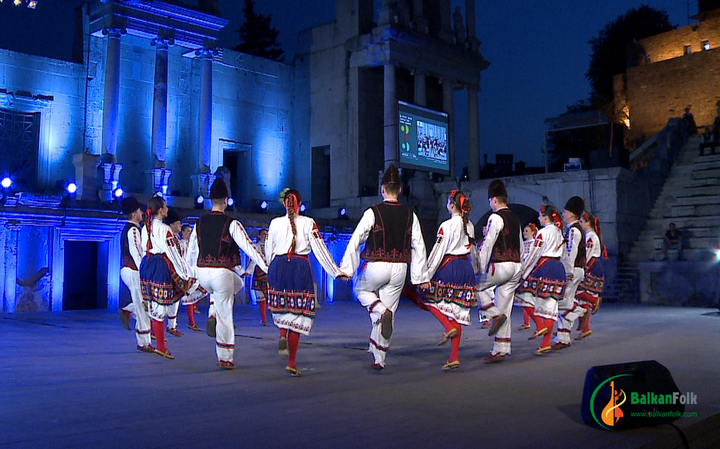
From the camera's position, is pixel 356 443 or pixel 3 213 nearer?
pixel 356 443

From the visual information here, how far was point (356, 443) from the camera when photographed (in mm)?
4469

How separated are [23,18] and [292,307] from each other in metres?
22.4

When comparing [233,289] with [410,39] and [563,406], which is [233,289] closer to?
[563,406]

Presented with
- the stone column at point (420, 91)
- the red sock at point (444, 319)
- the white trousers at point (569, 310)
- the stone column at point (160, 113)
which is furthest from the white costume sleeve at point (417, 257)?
the stone column at point (420, 91)

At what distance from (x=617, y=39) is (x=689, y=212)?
2910 centimetres

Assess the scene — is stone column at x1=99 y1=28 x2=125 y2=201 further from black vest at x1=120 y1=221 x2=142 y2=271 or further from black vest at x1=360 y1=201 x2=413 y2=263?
black vest at x1=360 y1=201 x2=413 y2=263

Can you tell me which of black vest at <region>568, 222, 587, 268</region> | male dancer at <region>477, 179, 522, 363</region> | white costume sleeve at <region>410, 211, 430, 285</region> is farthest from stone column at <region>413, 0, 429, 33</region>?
white costume sleeve at <region>410, 211, 430, 285</region>

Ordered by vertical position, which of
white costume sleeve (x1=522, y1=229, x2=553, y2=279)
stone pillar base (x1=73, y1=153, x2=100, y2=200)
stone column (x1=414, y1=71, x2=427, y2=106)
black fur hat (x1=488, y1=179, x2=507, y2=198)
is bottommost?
white costume sleeve (x1=522, y1=229, x2=553, y2=279)

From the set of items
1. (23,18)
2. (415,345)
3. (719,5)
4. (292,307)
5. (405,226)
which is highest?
(719,5)

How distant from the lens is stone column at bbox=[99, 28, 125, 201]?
23.9 metres

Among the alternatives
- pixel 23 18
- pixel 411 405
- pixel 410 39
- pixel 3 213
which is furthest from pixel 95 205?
pixel 410 39

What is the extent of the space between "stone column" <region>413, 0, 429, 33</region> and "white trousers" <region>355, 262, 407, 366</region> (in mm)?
24091

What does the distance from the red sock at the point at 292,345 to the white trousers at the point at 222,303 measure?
0.68m

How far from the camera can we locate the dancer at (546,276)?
9734mm
